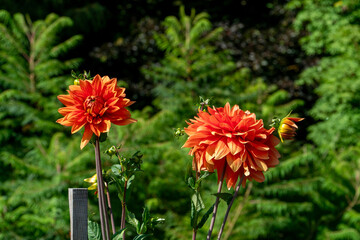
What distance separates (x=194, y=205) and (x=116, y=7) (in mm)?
5388

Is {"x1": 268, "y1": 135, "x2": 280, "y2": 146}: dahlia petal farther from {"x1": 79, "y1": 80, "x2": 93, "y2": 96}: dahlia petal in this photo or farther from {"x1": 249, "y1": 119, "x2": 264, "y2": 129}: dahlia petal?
{"x1": 79, "y1": 80, "x2": 93, "y2": 96}: dahlia petal

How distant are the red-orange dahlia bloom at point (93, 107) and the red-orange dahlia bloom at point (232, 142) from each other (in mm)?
135

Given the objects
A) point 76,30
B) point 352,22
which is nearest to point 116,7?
point 76,30

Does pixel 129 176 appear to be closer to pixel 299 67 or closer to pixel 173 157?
pixel 173 157

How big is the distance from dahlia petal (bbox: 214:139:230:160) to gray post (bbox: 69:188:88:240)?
0.89ft

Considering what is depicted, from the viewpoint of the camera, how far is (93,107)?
2.29 feet

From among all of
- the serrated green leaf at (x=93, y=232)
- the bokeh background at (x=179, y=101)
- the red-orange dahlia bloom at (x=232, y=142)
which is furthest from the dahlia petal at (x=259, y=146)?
the serrated green leaf at (x=93, y=232)

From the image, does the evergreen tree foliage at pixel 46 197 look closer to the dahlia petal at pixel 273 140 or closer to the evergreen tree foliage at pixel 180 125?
the evergreen tree foliage at pixel 180 125

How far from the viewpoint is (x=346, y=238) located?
10.0 feet

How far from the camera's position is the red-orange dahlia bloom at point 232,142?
0.72 m

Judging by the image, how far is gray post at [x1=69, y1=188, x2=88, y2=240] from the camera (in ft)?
2.55

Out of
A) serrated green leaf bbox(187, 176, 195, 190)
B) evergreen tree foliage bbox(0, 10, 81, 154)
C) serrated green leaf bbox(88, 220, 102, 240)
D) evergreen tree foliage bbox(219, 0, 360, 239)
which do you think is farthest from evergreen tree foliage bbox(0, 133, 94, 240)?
serrated green leaf bbox(187, 176, 195, 190)

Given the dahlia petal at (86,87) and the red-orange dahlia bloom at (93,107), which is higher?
the dahlia petal at (86,87)

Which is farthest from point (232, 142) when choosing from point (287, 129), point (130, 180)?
point (130, 180)
